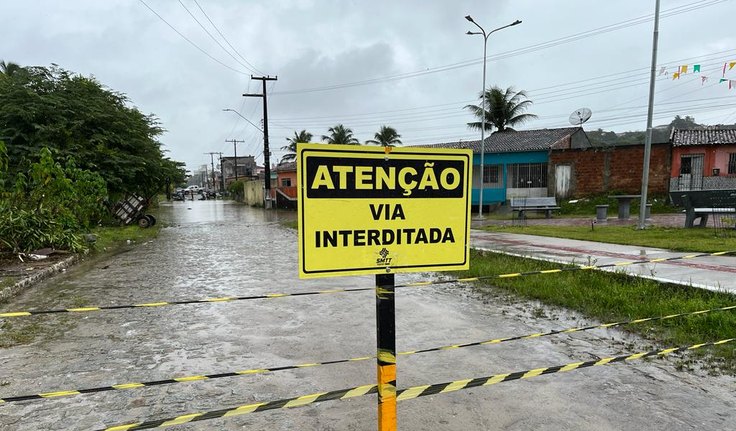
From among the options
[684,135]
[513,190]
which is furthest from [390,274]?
[684,135]

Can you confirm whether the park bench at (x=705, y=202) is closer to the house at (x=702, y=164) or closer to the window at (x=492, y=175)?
the house at (x=702, y=164)

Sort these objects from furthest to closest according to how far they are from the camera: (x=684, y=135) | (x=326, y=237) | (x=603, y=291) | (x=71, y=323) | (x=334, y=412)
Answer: (x=684, y=135), (x=603, y=291), (x=71, y=323), (x=334, y=412), (x=326, y=237)

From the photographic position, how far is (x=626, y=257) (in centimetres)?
798

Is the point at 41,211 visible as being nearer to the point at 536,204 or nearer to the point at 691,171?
the point at 536,204

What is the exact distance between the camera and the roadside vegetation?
32.3ft

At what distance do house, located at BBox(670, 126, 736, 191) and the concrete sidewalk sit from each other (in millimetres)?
14752

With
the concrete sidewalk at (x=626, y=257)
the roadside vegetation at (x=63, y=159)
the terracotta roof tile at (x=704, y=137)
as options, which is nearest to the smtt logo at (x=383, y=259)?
the concrete sidewalk at (x=626, y=257)

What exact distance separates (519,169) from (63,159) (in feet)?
71.8

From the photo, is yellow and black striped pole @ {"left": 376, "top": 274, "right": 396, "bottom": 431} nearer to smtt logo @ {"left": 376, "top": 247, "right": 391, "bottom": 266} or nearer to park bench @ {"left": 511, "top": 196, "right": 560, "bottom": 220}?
smtt logo @ {"left": 376, "top": 247, "right": 391, "bottom": 266}

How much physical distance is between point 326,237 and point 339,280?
6.12 m

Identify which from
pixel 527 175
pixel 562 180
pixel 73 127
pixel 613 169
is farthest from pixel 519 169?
pixel 73 127

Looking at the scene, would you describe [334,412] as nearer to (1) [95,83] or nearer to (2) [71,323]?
(2) [71,323]

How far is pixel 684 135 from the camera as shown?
24.0 meters

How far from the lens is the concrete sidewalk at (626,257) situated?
19.9 ft
